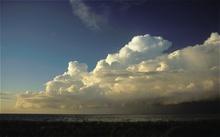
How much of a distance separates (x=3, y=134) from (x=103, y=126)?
534 inches

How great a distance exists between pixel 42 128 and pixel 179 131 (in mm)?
18658

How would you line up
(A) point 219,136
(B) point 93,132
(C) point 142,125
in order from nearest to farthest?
(A) point 219,136 < (B) point 93,132 < (C) point 142,125

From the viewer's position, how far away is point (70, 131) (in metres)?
32.6

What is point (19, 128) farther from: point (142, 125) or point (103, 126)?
point (142, 125)

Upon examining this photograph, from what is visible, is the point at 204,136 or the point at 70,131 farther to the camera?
the point at 70,131

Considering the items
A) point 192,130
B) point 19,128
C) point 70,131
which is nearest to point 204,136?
point 192,130

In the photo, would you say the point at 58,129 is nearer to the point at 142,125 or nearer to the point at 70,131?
the point at 70,131

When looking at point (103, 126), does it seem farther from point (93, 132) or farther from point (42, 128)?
point (42, 128)

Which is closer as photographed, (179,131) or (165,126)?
(179,131)

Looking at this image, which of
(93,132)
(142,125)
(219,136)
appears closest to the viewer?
(219,136)

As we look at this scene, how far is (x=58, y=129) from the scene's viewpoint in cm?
3353

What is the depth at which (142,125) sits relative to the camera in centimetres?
3375

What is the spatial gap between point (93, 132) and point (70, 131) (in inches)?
132

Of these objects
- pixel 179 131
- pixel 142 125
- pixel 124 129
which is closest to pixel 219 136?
pixel 179 131
